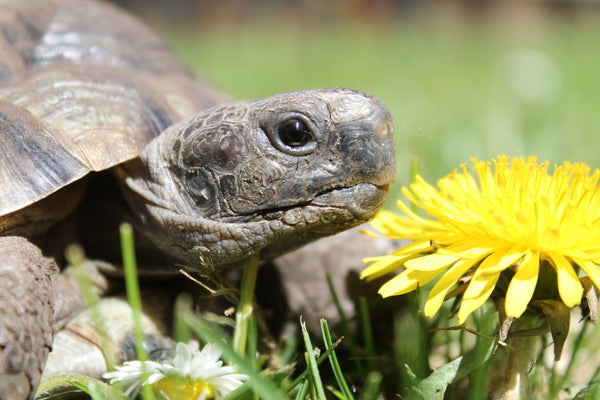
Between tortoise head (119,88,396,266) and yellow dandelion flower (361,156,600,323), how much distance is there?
141 mm

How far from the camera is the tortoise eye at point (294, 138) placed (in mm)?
1241

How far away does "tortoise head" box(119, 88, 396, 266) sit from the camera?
122cm

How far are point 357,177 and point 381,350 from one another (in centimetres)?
50

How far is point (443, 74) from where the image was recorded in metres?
6.20

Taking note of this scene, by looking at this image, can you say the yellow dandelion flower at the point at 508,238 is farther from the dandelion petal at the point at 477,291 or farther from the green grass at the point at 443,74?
the green grass at the point at 443,74

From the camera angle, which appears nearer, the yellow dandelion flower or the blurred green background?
the yellow dandelion flower

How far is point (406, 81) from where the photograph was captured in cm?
559

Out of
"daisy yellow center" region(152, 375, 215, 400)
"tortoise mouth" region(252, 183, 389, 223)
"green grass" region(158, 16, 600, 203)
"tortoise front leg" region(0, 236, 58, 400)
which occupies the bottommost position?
"green grass" region(158, 16, 600, 203)

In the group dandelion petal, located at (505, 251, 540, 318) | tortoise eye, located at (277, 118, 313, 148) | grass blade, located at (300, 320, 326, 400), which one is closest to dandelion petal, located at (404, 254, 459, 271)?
dandelion petal, located at (505, 251, 540, 318)

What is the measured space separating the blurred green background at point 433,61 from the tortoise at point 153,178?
296 mm

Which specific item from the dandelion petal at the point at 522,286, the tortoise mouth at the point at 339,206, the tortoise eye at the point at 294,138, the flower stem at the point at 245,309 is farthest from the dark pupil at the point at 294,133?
the dandelion petal at the point at 522,286

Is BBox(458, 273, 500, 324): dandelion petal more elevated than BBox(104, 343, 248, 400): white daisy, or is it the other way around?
BBox(458, 273, 500, 324): dandelion petal

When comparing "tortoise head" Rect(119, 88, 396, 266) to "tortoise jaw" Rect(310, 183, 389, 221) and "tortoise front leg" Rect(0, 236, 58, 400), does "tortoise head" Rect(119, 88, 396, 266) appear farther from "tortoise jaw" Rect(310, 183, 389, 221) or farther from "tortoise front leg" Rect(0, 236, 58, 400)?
"tortoise front leg" Rect(0, 236, 58, 400)

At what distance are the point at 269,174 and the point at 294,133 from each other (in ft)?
0.30
